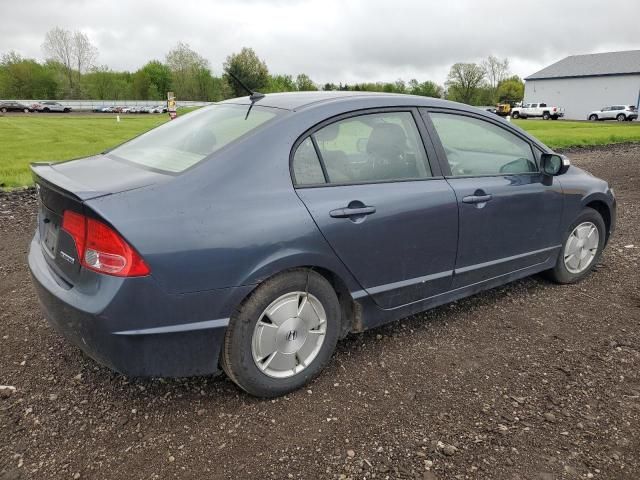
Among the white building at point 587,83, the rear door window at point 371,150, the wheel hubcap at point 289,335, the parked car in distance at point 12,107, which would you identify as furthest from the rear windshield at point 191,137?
the white building at point 587,83

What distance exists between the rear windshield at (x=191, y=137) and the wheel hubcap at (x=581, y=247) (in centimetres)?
290

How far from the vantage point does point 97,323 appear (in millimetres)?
2305

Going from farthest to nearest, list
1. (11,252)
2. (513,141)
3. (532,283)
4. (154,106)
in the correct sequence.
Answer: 1. (154,106)
2. (11,252)
3. (532,283)
4. (513,141)

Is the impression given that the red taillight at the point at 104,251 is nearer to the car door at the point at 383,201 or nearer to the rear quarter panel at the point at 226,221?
the rear quarter panel at the point at 226,221

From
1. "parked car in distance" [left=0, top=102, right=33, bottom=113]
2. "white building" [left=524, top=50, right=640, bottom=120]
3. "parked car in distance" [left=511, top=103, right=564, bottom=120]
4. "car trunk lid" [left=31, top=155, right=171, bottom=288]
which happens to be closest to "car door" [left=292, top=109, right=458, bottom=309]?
"car trunk lid" [left=31, top=155, right=171, bottom=288]

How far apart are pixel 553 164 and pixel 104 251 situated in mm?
3251

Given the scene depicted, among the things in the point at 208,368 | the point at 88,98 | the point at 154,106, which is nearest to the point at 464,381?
the point at 208,368

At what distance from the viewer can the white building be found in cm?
5984

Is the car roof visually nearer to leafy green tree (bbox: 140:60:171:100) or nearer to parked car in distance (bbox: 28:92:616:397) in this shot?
parked car in distance (bbox: 28:92:616:397)

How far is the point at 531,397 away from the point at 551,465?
21.6 inches

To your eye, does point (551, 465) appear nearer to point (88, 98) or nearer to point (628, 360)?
point (628, 360)

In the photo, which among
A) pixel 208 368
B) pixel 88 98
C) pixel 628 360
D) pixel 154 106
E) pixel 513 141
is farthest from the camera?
pixel 88 98

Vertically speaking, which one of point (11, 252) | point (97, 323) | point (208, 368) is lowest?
point (11, 252)

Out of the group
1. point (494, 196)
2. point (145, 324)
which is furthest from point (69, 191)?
point (494, 196)
